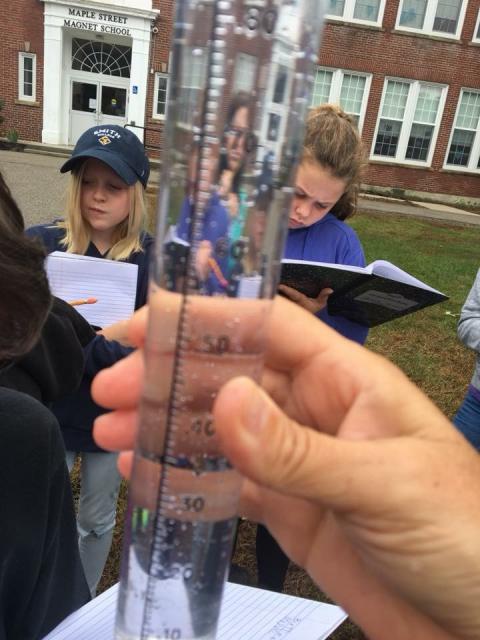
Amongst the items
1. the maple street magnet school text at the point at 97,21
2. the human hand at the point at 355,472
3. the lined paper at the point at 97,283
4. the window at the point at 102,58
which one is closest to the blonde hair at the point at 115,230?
the lined paper at the point at 97,283

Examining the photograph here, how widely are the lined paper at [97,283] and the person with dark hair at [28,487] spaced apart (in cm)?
84

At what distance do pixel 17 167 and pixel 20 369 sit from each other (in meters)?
12.4

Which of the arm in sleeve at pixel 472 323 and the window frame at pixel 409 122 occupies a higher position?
the window frame at pixel 409 122

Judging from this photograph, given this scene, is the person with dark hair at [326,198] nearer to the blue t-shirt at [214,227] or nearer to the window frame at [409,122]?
the blue t-shirt at [214,227]

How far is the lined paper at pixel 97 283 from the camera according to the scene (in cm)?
233

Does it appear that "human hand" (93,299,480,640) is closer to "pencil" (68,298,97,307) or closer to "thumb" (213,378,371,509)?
"thumb" (213,378,371,509)

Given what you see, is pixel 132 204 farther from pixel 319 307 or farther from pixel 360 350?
pixel 360 350

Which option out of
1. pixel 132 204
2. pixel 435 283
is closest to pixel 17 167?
pixel 435 283

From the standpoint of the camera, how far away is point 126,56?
18.2 m

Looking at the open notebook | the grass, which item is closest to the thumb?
the open notebook

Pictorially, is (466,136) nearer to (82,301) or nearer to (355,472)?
(82,301)

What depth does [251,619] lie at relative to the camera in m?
1.21

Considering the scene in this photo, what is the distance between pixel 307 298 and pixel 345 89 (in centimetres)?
1871

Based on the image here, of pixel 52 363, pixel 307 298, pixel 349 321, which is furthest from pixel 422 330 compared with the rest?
pixel 52 363
